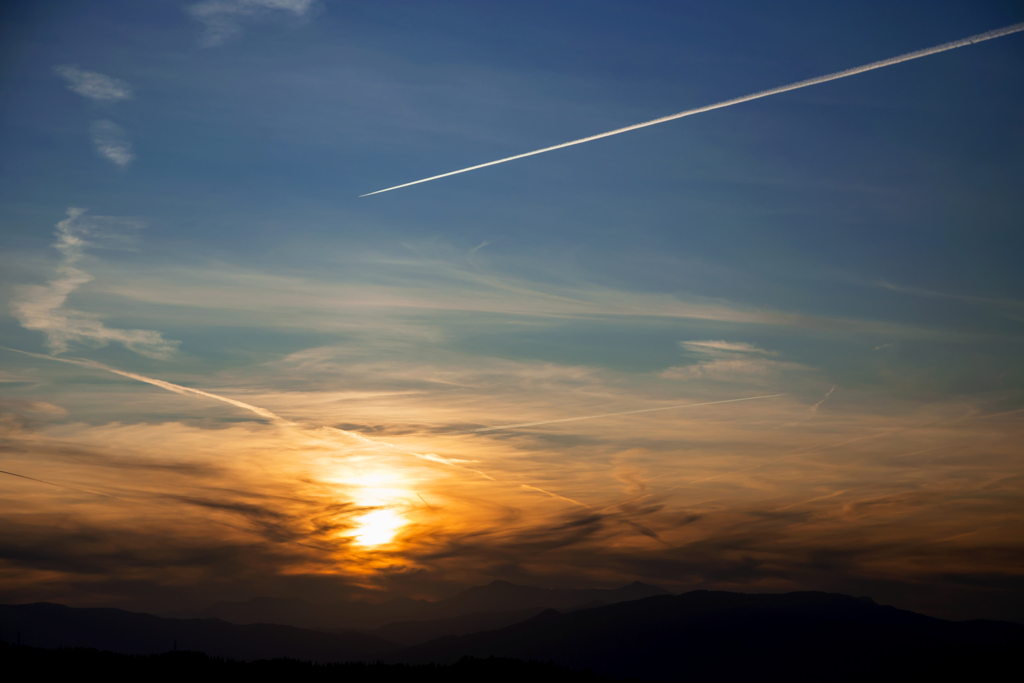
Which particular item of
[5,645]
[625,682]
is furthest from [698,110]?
[5,645]

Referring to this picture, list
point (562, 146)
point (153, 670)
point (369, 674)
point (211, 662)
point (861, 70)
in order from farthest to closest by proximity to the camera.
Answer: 1. point (562, 146)
2. point (369, 674)
3. point (211, 662)
4. point (153, 670)
5. point (861, 70)

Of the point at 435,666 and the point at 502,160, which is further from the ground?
the point at 502,160

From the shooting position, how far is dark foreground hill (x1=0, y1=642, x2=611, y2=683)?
67938 millimetres

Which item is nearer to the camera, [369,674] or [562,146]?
[369,674]

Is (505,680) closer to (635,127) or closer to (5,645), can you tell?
(5,645)

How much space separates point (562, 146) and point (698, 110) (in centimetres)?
1869

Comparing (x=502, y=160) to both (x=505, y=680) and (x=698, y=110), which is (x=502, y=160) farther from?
(x=505, y=680)

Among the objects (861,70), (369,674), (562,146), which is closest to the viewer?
(861,70)

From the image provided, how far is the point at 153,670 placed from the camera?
7006 cm

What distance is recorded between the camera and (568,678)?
8862cm

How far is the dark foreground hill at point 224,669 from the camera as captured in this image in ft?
223

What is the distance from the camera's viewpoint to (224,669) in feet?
239

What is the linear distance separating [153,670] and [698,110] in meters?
80.2

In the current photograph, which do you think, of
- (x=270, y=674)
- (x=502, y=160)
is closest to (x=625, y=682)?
(x=270, y=674)
